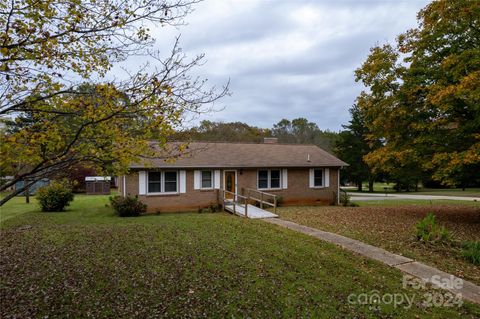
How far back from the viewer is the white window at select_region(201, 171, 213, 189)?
18.6 metres

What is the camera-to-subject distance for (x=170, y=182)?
17859mm

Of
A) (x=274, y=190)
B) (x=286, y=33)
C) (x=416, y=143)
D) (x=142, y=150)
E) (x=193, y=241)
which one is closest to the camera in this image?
(x=142, y=150)

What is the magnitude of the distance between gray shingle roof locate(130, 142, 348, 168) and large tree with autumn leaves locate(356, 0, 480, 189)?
6.68 meters

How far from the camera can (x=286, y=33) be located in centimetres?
1219

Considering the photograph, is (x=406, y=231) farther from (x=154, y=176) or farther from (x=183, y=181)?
(x=154, y=176)

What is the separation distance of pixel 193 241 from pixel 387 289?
17.7ft

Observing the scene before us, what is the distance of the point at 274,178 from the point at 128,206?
30.9 feet

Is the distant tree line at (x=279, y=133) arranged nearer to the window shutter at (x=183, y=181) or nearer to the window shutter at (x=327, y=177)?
the window shutter at (x=327, y=177)

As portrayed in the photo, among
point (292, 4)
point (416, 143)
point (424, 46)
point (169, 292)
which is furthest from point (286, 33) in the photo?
point (169, 292)

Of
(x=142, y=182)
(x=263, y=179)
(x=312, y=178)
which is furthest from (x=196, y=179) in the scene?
(x=312, y=178)

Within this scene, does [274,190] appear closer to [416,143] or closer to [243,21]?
[416,143]

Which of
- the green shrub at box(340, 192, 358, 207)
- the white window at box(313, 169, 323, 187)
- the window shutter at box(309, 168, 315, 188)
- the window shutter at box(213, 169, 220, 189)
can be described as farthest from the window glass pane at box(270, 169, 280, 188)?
the green shrub at box(340, 192, 358, 207)

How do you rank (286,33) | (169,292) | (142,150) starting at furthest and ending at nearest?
(286,33) < (169,292) < (142,150)

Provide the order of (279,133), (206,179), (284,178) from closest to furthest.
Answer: (206,179) → (284,178) → (279,133)
